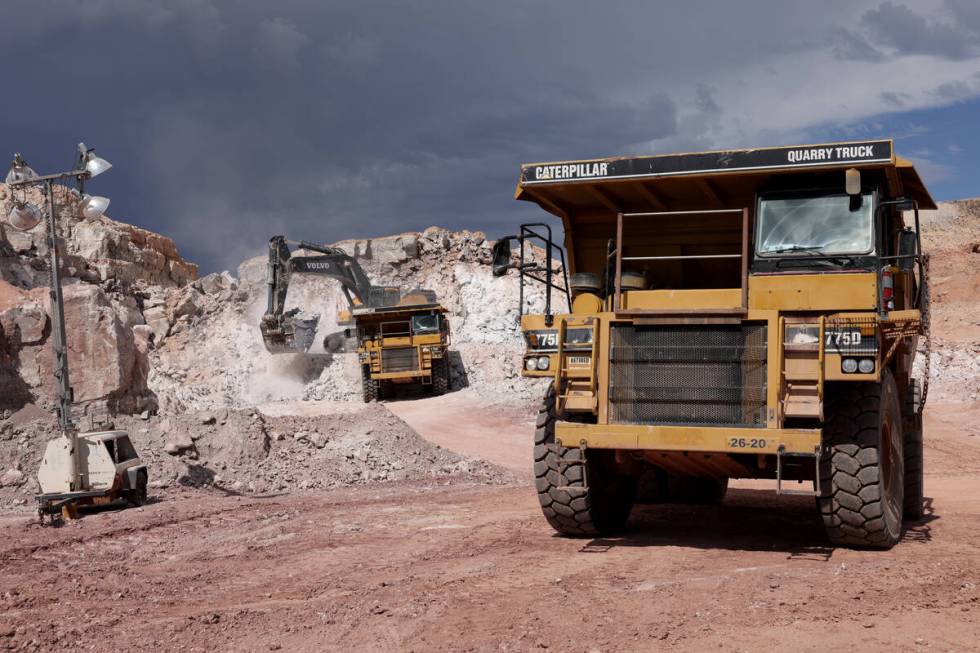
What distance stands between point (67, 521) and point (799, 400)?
8.72 meters

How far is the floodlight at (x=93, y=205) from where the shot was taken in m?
13.4

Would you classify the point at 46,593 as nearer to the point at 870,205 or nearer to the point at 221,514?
the point at 221,514

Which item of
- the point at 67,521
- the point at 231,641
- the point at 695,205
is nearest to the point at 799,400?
the point at 695,205

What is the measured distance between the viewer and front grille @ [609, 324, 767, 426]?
27.4 feet

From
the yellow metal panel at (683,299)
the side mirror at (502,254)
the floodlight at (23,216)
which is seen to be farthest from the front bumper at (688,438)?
the floodlight at (23,216)

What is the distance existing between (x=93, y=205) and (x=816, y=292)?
9469 millimetres

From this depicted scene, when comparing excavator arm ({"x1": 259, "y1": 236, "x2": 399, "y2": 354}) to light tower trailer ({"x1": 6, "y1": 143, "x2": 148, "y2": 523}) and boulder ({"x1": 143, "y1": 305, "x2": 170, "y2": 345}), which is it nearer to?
boulder ({"x1": 143, "y1": 305, "x2": 170, "y2": 345})

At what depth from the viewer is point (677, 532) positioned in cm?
1017

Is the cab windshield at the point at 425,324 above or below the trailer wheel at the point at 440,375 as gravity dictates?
above

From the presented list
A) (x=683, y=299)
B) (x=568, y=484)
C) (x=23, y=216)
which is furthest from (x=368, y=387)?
(x=683, y=299)

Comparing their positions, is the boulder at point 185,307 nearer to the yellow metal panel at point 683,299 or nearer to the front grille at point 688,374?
the yellow metal panel at point 683,299

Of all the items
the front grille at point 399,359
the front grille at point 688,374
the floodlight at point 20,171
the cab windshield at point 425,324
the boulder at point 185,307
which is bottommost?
the front grille at point 399,359

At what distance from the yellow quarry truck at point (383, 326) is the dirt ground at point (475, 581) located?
66.9 feet

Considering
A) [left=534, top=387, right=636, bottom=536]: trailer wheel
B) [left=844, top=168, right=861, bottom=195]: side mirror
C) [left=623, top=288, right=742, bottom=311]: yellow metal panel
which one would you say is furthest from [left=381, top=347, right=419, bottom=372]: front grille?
[left=844, top=168, right=861, bottom=195]: side mirror
